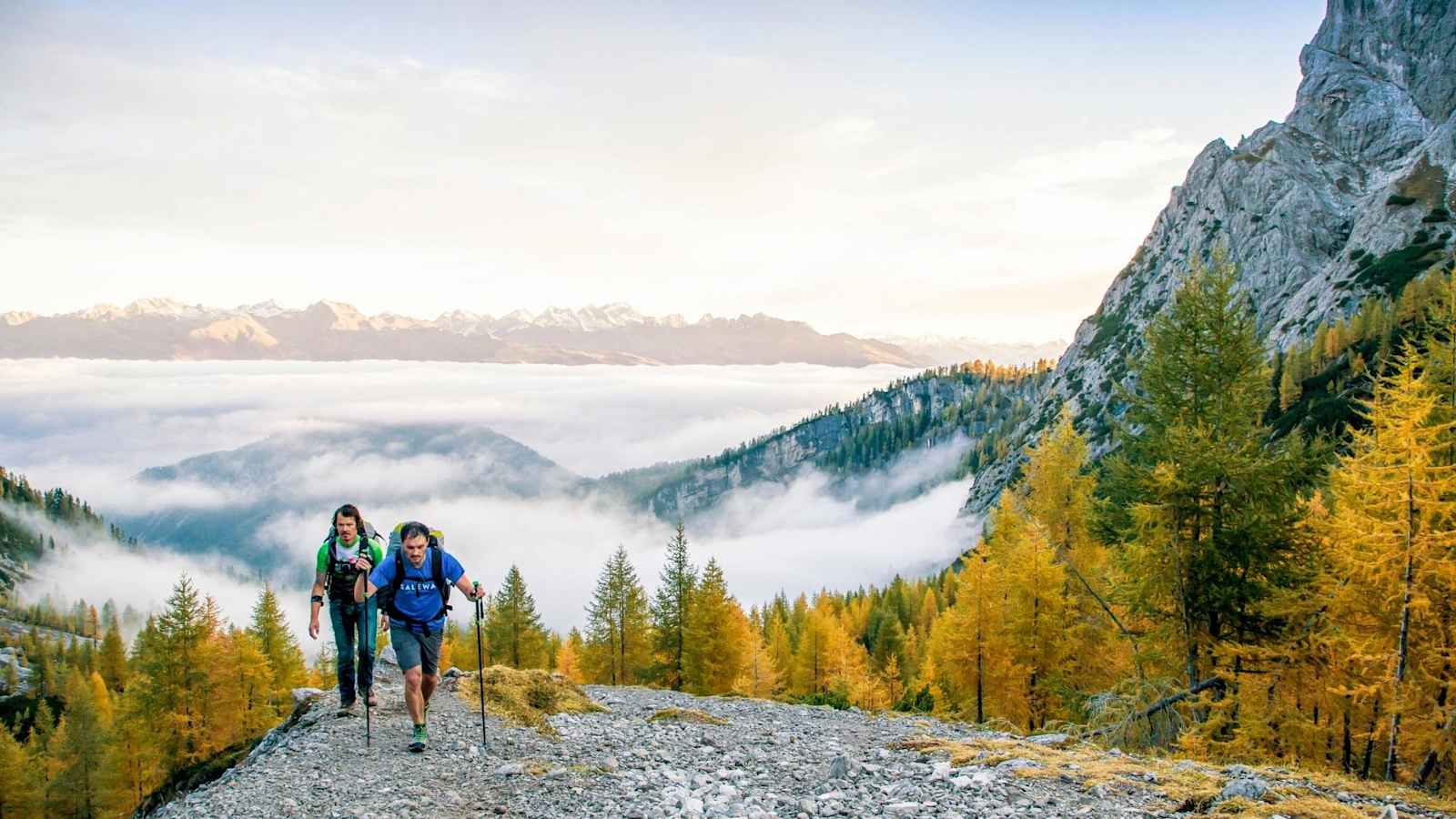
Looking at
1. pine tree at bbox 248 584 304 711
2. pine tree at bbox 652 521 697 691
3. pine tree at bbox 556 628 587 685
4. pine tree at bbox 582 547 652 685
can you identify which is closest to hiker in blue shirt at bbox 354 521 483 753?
pine tree at bbox 652 521 697 691

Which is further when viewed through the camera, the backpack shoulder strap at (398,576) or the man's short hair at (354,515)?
the man's short hair at (354,515)

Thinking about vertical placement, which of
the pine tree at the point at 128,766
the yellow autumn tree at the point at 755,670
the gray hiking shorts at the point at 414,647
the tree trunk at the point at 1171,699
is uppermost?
the gray hiking shorts at the point at 414,647

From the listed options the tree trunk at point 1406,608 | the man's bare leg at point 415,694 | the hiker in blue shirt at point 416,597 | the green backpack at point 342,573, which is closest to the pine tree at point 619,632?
the green backpack at point 342,573

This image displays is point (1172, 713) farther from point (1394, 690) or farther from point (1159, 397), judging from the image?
point (1159, 397)

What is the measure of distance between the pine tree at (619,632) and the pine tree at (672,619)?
3.21 meters

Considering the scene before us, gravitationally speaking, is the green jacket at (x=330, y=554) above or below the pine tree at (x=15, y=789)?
above

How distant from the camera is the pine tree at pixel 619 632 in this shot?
45156 mm

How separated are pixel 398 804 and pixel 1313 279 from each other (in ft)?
681

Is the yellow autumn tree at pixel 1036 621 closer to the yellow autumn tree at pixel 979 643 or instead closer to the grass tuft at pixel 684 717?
the yellow autumn tree at pixel 979 643

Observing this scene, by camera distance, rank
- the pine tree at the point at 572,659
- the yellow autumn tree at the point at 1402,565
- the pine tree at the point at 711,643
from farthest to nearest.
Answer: the pine tree at the point at 572,659, the pine tree at the point at 711,643, the yellow autumn tree at the point at 1402,565

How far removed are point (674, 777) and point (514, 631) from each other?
42.5 meters

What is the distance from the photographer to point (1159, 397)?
1761cm

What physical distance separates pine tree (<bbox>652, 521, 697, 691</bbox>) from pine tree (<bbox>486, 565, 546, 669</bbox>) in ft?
36.6

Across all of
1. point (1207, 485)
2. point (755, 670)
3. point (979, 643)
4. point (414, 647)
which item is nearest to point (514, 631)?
point (755, 670)
